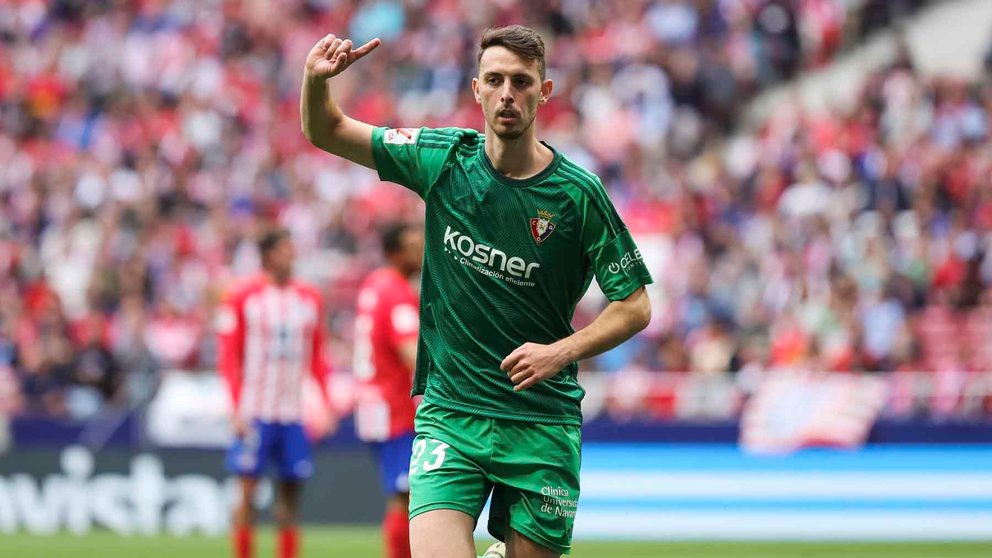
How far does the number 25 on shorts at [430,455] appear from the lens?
20.5 ft

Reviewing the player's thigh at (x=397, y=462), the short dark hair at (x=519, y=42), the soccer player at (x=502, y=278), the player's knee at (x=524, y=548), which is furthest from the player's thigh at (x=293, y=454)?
the short dark hair at (x=519, y=42)

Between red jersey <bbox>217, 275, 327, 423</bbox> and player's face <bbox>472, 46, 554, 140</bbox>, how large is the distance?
5.90 meters

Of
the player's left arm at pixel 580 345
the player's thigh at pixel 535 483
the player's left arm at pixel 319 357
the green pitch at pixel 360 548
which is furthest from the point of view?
the green pitch at pixel 360 548

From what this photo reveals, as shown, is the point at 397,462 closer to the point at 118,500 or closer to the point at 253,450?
the point at 253,450

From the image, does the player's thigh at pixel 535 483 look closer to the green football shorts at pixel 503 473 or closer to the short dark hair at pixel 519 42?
the green football shorts at pixel 503 473

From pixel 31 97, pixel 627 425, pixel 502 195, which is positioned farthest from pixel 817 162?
pixel 502 195

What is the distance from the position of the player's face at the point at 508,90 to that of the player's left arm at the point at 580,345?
0.79 m

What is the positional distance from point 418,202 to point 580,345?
1521cm

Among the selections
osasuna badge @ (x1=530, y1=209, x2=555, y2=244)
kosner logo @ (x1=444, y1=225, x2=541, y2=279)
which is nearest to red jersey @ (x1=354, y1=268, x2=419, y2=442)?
kosner logo @ (x1=444, y1=225, x2=541, y2=279)

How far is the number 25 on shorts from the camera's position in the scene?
625 cm

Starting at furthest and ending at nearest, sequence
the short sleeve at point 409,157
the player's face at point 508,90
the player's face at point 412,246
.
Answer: the player's face at point 412,246
the short sleeve at point 409,157
the player's face at point 508,90

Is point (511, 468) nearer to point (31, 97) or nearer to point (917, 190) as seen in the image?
point (917, 190)

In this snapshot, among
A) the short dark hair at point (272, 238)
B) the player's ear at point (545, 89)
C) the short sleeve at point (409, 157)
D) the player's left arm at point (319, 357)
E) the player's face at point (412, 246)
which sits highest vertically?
the short dark hair at point (272, 238)

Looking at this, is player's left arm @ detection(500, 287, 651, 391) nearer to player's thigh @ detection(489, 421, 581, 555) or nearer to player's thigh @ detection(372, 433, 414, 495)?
player's thigh @ detection(489, 421, 581, 555)
